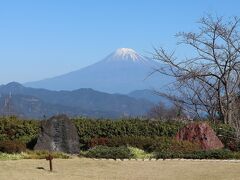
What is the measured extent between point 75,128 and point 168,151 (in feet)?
12.8

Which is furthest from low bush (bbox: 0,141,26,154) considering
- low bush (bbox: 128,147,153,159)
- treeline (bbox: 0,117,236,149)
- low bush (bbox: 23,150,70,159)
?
low bush (bbox: 128,147,153,159)

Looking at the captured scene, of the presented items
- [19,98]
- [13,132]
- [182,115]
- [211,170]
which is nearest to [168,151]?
[211,170]

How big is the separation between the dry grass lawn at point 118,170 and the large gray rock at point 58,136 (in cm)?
328

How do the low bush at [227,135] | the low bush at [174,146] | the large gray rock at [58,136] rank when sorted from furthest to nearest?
the low bush at [227,135] < the large gray rock at [58,136] < the low bush at [174,146]

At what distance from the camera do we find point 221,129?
19.0m

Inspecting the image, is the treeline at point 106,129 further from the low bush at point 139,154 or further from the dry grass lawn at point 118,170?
the dry grass lawn at point 118,170

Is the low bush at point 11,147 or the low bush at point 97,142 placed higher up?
the low bush at point 97,142

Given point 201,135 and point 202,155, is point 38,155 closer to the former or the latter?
point 202,155

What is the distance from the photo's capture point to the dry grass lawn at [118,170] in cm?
1130

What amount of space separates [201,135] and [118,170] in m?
6.04

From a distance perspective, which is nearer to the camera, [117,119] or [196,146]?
[196,146]

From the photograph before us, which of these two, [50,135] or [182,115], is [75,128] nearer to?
[50,135]

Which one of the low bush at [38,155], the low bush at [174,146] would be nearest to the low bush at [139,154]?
the low bush at [174,146]

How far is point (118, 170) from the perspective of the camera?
12172mm
